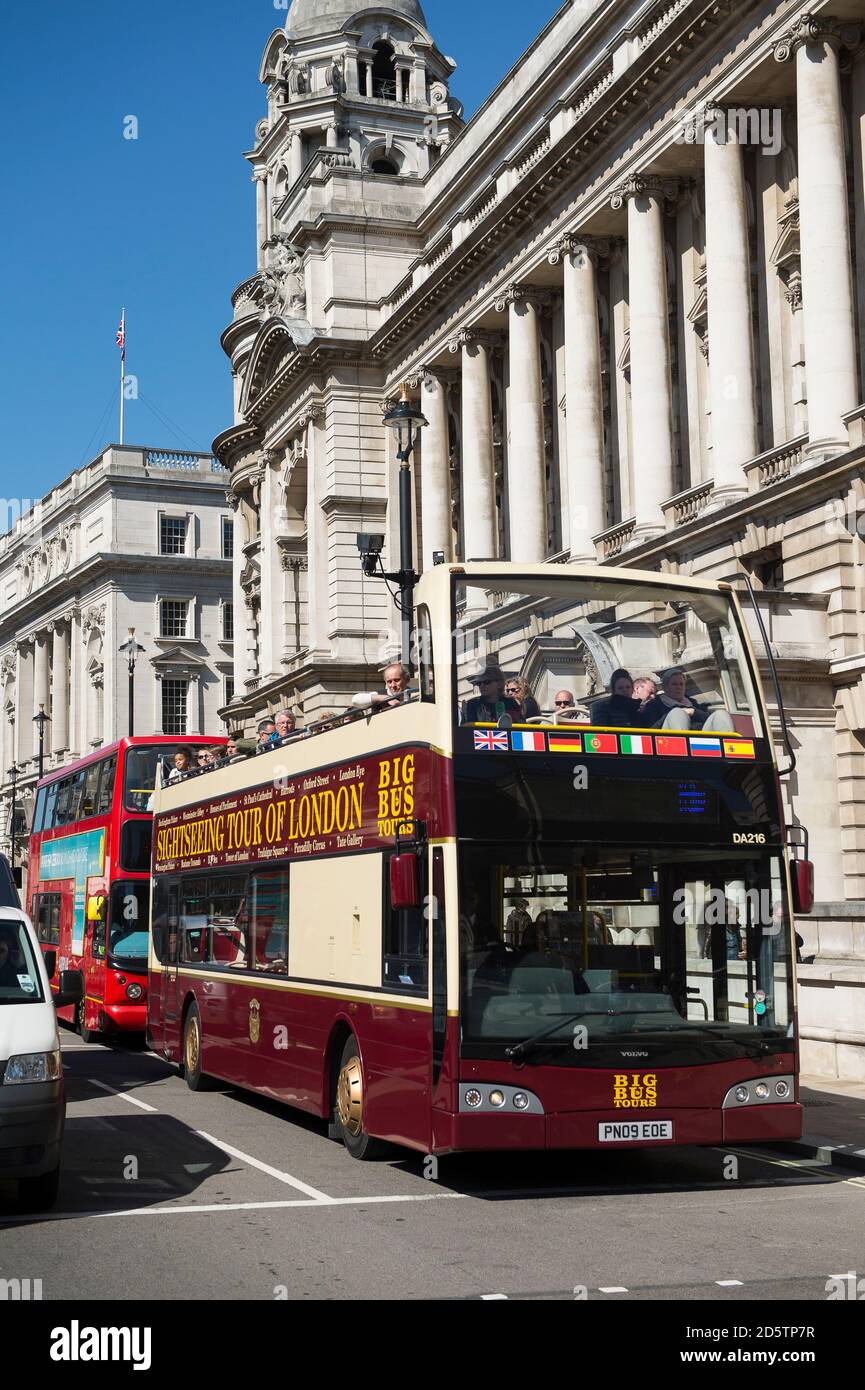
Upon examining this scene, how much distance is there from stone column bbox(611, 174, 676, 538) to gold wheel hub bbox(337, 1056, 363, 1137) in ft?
71.7

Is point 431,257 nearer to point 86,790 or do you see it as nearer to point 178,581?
point 86,790

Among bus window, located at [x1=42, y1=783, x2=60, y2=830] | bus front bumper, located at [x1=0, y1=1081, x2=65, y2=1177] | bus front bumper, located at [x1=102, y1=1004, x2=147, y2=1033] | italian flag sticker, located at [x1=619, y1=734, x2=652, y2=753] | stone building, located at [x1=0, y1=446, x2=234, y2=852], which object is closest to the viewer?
bus front bumper, located at [x1=0, y1=1081, x2=65, y2=1177]

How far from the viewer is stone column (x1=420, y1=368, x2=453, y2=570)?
47594mm

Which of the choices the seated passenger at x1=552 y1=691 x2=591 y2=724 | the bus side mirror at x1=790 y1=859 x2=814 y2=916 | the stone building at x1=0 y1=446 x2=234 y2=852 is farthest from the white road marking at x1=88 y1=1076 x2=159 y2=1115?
the stone building at x1=0 y1=446 x2=234 y2=852

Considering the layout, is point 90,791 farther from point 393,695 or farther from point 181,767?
point 393,695

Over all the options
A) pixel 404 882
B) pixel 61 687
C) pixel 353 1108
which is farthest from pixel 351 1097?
pixel 61 687

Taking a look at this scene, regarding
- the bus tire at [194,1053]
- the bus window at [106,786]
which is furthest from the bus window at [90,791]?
the bus tire at [194,1053]

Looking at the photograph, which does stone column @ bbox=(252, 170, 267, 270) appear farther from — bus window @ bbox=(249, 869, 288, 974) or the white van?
the white van

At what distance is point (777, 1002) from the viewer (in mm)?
11141

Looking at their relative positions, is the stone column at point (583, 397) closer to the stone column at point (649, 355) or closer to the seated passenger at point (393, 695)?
the stone column at point (649, 355)

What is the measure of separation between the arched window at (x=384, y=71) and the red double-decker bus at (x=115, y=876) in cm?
4344

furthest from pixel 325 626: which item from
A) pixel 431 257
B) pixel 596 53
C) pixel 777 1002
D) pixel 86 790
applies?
pixel 777 1002

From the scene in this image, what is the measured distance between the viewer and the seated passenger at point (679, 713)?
11562 mm

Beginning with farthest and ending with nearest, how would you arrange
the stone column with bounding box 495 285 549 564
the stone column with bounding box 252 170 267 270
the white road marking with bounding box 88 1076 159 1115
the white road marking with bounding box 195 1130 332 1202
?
the stone column with bounding box 252 170 267 270
the stone column with bounding box 495 285 549 564
the white road marking with bounding box 88 1076 159 1115
the white road marking with bounding box 195 1130 332 1202
